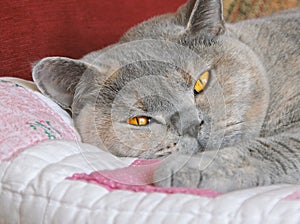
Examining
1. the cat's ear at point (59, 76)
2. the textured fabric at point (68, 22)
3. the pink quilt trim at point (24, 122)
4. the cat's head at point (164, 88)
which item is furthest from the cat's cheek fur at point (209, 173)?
the textured fabric at point (68, 22)

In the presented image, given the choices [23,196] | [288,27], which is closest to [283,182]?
[23,196]

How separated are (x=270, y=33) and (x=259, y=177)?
1.94ft

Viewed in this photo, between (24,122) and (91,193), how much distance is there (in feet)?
0.99

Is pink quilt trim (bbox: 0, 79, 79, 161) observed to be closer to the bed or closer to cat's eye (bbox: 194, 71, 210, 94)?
the bed

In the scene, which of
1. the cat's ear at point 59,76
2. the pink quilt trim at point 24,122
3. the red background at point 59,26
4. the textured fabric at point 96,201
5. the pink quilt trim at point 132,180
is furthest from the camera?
the red background at point 59,26

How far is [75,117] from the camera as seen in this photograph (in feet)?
4.10

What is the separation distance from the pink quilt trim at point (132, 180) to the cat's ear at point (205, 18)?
1.31 feet

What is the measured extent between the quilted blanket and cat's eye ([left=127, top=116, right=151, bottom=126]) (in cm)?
10

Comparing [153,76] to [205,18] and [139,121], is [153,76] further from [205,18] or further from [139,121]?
[205,18]

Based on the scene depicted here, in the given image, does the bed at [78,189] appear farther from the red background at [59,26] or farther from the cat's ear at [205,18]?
the cat's ear at [205,18]

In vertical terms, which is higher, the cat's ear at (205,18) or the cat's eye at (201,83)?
the cat's ear at (205,18)

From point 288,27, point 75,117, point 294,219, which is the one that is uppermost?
point 288,27

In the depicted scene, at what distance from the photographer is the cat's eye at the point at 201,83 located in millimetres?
1114

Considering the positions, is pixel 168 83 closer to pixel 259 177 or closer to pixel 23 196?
pixel 259 177
